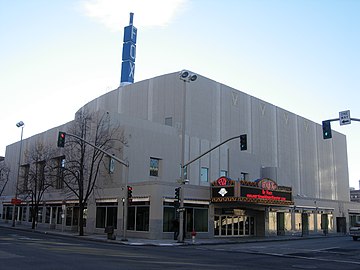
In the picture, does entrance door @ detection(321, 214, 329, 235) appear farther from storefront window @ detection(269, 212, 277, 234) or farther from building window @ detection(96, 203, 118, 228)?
building window @ detection(96, 203, 118, 228)

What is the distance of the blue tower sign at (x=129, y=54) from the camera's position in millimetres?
96750

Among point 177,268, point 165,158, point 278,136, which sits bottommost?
point 177,268

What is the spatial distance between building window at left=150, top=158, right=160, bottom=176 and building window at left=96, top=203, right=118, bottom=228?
247 inches

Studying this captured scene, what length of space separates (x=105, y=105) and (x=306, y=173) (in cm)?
3871

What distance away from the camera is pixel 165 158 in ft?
155

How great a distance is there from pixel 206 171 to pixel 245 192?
1248cm

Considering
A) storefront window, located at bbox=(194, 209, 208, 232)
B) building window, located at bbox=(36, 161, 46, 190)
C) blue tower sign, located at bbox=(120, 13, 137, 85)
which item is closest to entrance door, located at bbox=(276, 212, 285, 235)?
storefront window, located at bbox=(194, 209, 208, 232)

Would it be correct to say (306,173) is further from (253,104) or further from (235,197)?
(235,197)

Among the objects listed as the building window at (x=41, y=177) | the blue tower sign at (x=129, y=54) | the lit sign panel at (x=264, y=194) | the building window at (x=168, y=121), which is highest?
the blue tower sign at (x=129, y=54)

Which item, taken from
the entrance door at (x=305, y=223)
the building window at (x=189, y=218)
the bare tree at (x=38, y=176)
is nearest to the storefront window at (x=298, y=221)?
the entrance door at (x=305, y=223)

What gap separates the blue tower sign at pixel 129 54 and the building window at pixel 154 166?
53219mm

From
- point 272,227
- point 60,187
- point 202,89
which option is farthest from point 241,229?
point 60,187

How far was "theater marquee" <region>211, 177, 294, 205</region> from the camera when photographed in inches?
1560

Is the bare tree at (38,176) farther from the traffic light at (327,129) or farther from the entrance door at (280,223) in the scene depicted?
the traffic light at (327,129)
